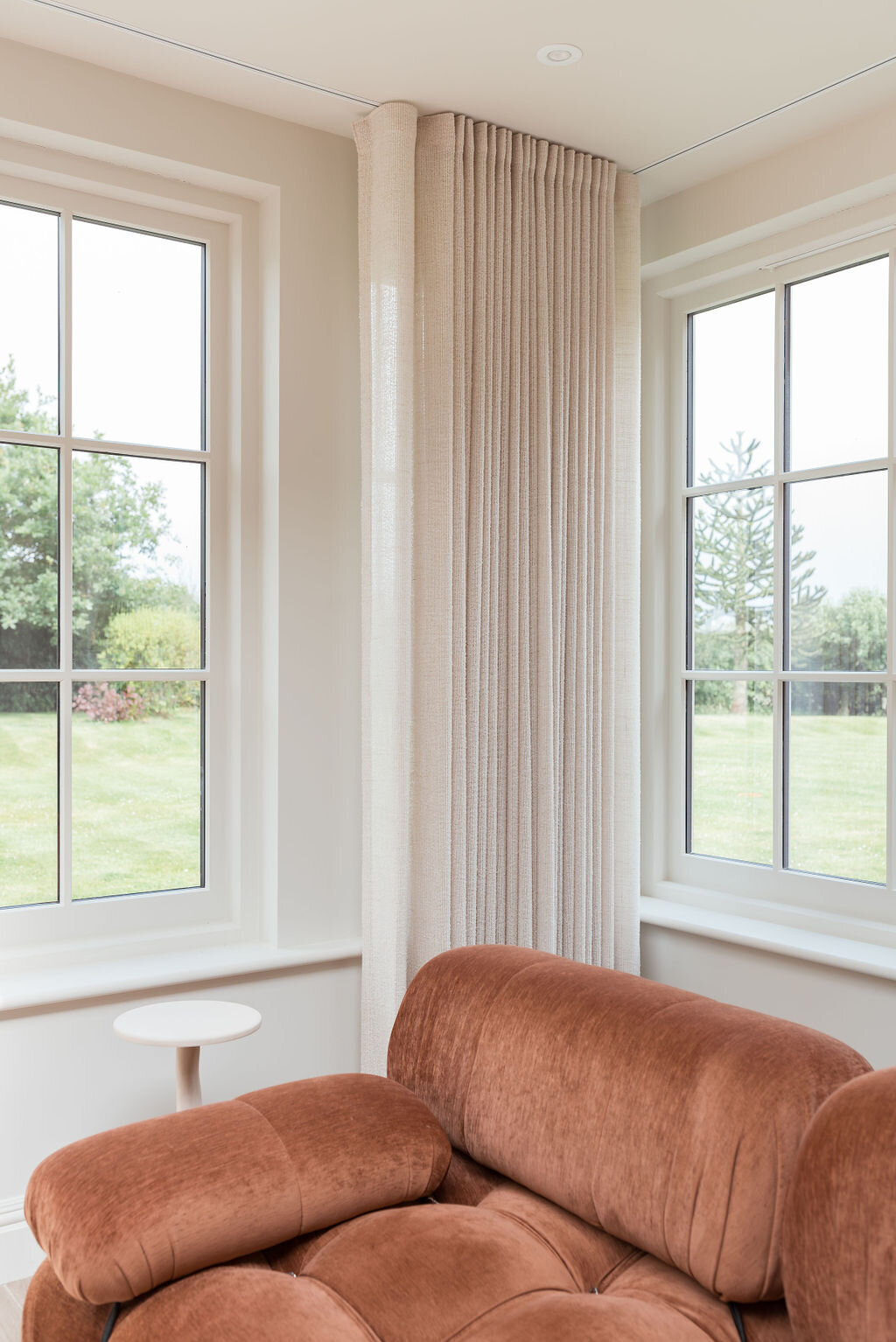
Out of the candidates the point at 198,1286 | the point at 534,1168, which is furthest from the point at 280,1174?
the point at 534,1168

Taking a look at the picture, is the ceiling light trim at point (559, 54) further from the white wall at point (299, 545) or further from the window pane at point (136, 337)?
the window pane at point (136, 337)

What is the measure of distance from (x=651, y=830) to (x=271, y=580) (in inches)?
54.3

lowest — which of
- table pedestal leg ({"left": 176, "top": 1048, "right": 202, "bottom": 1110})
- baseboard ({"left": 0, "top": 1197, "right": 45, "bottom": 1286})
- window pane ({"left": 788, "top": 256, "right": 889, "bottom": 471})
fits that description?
baseboard ({"left": 0, "top": 1197, "right": 45, "bottom": 1286})

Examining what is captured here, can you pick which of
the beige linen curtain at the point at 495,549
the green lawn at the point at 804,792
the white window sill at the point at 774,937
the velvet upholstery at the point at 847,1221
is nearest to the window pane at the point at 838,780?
the green lawn at the point at 804,792

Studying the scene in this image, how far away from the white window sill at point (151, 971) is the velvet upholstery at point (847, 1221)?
5.18 ft

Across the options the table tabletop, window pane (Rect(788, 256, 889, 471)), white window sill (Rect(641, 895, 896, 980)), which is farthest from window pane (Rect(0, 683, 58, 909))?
window pane (Rect(788, 256, 889, 471))

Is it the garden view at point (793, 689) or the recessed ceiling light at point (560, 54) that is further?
the garden view at point (793, 689)

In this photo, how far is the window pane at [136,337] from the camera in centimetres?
263

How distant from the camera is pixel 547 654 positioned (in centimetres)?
285

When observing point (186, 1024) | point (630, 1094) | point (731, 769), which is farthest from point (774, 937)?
point (186, 1024)

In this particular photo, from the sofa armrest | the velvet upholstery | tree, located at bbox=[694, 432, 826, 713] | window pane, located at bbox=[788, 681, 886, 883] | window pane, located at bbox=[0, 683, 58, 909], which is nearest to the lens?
the velvet upholstery

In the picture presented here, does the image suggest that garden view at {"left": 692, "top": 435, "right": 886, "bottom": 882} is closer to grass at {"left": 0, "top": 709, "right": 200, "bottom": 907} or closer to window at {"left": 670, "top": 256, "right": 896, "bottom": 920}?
window at {"left": 670, "top": 256, "right": 896, "bottom": 920}

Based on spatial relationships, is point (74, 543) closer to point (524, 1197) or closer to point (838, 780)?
point (524, 1197)

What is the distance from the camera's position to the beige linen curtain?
264 cm
